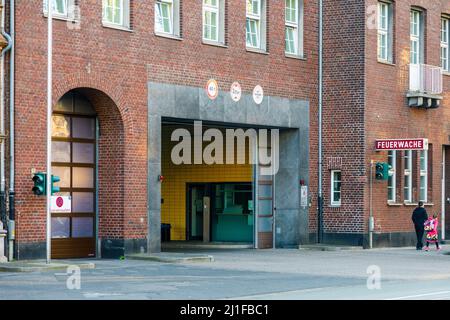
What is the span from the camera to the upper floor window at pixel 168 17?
1213 inches

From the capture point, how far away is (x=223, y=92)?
3250 cm

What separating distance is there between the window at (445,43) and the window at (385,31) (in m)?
3.53

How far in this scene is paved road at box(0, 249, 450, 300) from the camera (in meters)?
19.5

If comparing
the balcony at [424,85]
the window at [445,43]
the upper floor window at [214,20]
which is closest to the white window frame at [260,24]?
the upper floor window at [214,20]

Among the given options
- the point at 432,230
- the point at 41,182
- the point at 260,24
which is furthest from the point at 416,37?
the point at 41,182

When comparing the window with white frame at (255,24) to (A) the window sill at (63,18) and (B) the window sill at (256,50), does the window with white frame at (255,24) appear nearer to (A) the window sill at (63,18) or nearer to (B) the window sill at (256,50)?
(B) the window sill at (256,50)

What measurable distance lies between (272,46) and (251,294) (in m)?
15.6

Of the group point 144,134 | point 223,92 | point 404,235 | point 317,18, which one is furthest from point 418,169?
point 144,134

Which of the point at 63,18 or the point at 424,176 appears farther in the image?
the point at 424,176

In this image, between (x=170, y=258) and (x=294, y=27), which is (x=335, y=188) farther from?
(x=170, y=258)

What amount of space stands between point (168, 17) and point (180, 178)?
9973 mm

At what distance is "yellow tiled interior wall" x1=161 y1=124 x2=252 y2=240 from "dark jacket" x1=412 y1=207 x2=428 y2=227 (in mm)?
5587

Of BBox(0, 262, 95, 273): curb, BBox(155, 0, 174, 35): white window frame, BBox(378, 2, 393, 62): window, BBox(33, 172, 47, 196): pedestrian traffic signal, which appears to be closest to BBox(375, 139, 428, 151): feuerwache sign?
BBox(378, 2, 393, 62): window

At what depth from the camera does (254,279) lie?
23328 mm
